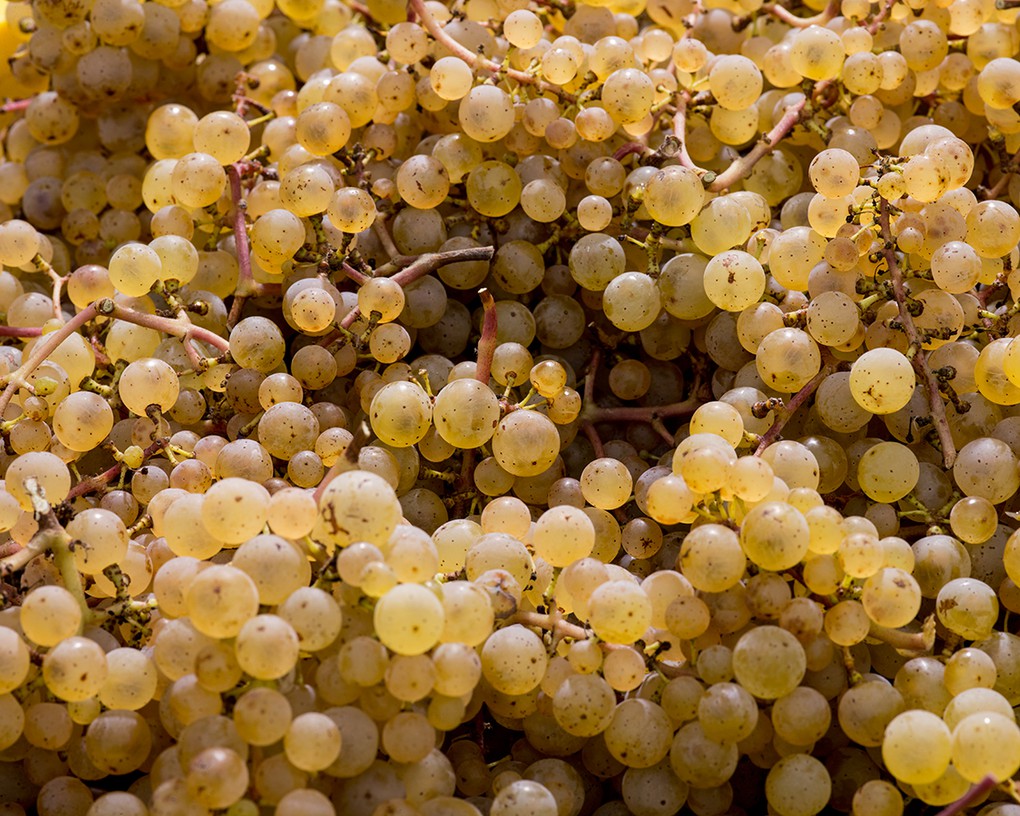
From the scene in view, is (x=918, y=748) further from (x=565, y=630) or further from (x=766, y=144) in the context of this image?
(x=766, y=144)

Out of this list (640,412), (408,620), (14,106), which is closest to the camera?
(408,620)

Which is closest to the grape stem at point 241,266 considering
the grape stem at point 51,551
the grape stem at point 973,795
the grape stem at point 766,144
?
the grape stem at point 51,551

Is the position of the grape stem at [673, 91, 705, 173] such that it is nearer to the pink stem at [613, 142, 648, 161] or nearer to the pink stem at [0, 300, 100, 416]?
the pink stem at [613, 142, 648, 161]

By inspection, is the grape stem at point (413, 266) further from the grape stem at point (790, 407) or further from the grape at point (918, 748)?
the grape at point (918, 748)

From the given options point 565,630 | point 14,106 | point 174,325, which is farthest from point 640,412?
point 14,106

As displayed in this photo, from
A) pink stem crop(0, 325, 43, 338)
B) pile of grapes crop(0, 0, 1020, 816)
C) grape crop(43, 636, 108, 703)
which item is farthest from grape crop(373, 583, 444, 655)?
pink stem crop(0, 325, 43, 338)

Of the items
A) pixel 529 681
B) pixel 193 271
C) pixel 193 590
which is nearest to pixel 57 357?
pixel 193 271

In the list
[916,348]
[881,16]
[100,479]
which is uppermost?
[881,16]

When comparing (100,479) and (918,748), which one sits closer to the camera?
(918,748)
